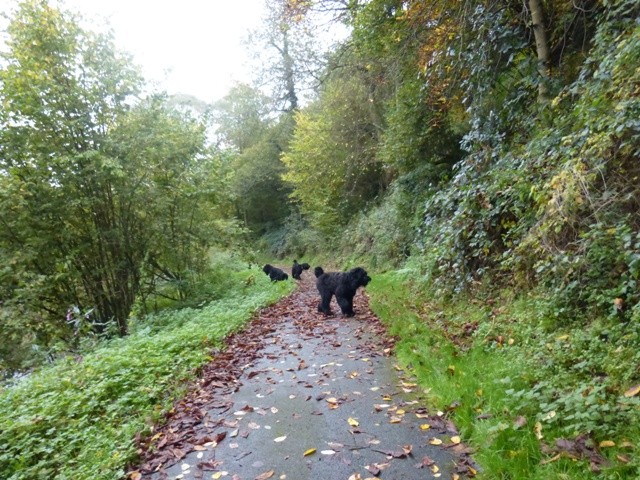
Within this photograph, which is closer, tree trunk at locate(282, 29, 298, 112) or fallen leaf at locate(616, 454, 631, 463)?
fallen leaf at locate(616, 454, 631, 463)

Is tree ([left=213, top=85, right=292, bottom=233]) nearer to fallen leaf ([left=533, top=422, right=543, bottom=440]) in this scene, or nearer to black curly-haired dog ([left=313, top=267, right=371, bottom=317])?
black curly-haired dog ([left=313, top=267, right=371, bottom=317])

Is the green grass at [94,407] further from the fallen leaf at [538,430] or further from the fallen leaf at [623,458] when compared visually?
the fallen leaf at [623,458]

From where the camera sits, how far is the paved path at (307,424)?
115 inches

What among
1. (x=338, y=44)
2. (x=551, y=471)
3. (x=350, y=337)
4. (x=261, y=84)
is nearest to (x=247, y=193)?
(x=261, y=84)

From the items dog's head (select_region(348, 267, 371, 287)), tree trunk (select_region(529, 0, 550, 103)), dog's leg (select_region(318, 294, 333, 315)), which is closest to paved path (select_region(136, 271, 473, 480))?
dog's head (select_region(348, 267, 371, 287))

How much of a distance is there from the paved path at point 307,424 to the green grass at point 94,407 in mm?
312

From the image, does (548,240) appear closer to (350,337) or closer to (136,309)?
(350,337)

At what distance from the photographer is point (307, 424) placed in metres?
3.61

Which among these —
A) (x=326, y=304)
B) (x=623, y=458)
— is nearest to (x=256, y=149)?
(x=326, y=304)

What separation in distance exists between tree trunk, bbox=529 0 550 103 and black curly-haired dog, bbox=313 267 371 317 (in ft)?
14.4

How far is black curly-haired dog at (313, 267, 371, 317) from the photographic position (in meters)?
7.63

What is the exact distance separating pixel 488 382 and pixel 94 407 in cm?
415

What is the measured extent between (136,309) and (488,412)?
33.7ft

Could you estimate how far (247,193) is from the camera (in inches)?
1168
